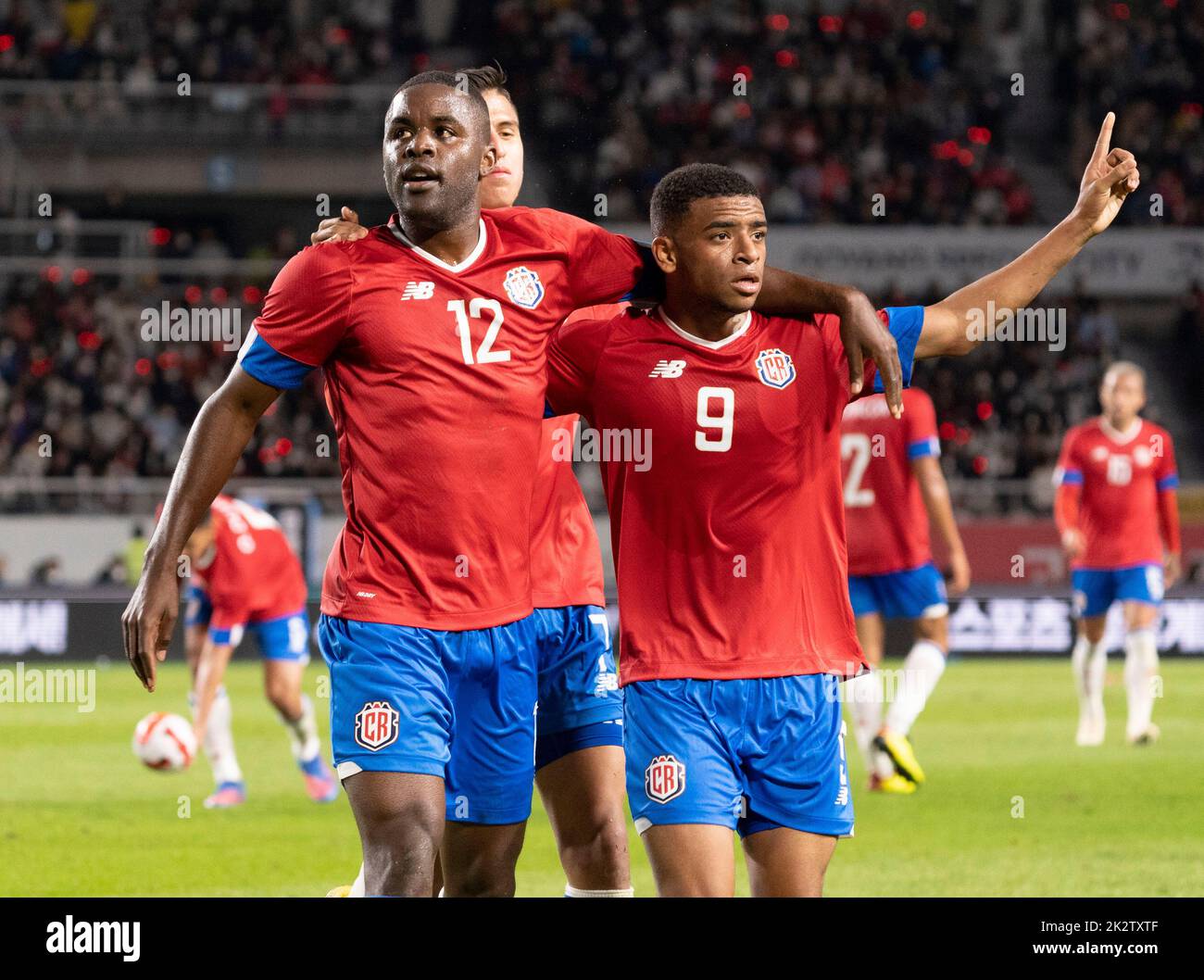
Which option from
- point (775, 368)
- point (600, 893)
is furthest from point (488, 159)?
point (600, 893)

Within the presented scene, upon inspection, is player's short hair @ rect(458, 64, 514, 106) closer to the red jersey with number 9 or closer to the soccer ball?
the red jersey with number 9

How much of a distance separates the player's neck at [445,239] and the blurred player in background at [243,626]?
502 cm

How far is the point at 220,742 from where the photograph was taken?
9.48 m

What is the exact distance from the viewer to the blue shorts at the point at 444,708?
13.6 ft

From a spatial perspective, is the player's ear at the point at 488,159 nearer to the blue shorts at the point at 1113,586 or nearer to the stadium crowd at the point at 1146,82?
the blue shorts at the point at 1113,586

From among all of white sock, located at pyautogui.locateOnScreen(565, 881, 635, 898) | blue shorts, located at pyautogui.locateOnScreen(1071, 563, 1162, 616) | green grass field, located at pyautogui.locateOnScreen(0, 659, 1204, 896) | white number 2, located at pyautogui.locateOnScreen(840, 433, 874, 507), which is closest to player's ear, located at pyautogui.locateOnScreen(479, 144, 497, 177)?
white sock, located at pyautogui.locateOnScreen(565, 881, 635, 898)

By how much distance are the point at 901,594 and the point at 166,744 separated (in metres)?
3.86

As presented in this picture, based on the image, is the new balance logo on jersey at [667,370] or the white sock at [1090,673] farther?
the white sock at [1090,673]

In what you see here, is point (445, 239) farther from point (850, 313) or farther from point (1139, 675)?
point (1139, 675)

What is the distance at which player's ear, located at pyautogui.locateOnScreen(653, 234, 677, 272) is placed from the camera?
4496mm

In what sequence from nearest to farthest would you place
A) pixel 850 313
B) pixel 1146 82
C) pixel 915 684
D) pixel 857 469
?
pixel 850 313
pixel 915 684
pixel 857 469
pixel 1146 82

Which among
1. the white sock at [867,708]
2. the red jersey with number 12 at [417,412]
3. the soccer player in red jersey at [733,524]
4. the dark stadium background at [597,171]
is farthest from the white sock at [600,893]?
the dark stadium background at [597,171]

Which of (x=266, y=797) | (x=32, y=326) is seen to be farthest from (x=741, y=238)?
(x=32, y=326)

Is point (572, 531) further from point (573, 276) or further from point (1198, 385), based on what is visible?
point (1198, 385)
